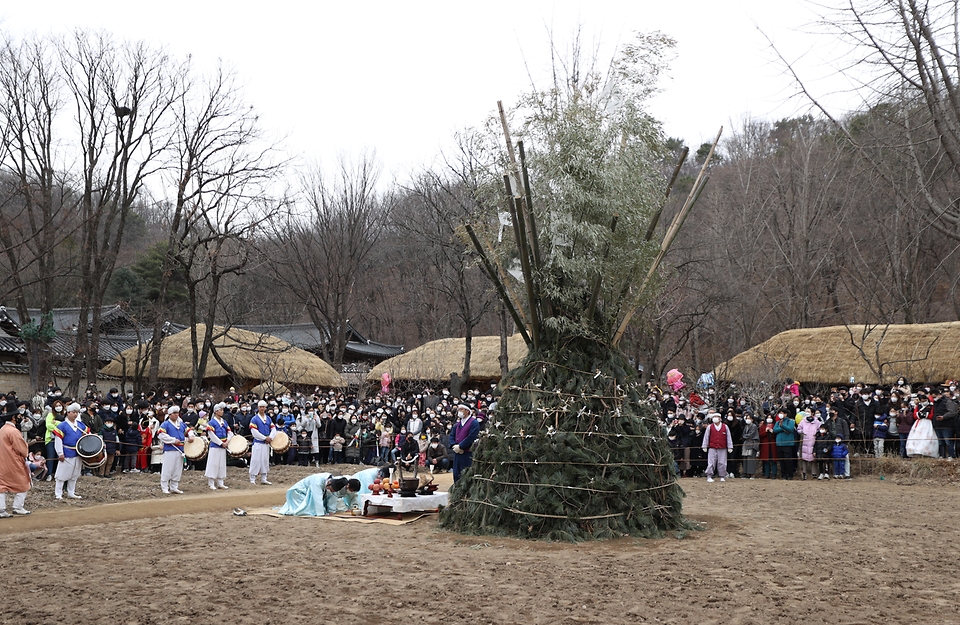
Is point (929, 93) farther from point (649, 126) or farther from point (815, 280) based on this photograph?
point (815, 280)

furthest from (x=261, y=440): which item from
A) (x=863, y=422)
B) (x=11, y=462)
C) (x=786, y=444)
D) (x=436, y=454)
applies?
(x=863, y=422)

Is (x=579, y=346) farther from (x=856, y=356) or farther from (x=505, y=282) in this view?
(x=856, y=356)

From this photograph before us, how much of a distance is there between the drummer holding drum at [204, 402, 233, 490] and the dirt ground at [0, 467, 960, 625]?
183 inches

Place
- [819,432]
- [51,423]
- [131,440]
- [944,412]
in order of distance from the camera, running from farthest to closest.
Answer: [131,440] → [819,432] → [944,412] → [51,423]

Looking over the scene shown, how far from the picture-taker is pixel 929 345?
26000 millimetres

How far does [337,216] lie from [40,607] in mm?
36863

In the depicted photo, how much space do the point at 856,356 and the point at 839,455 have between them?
33.1 ft

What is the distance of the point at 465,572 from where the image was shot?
25.7ft

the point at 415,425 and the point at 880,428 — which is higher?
the point at 880,428

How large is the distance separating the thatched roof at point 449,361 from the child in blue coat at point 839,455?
1834 cm

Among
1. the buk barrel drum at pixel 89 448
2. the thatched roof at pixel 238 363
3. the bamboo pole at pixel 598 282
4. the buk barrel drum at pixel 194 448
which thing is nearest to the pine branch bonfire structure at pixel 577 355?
the bamboo pole at pixel 598 282

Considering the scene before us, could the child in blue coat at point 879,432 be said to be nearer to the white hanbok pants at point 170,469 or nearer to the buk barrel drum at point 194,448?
the buk barrel drum at point 194,448

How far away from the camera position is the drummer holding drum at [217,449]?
16.9m

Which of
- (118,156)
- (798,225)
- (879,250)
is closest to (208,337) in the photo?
(118,156)
